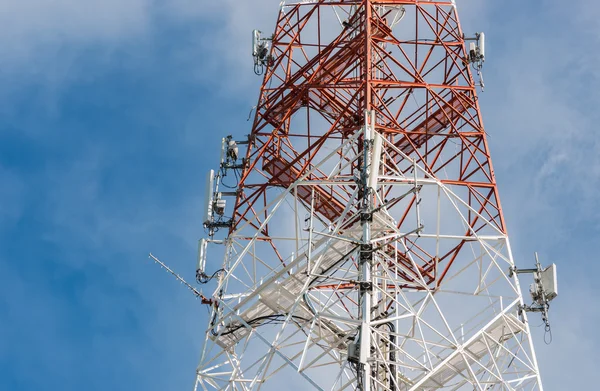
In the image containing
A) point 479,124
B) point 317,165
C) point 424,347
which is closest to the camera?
point 424,347

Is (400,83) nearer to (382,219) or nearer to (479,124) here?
(479,124)

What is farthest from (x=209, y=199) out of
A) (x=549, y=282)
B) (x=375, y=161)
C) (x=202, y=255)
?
(x=549, y=282)

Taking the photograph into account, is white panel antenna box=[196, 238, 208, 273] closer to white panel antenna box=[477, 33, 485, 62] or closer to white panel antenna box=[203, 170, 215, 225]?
white panel antenna box=[203, 170, 215, 225]

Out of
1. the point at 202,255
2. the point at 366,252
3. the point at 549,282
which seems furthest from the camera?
the point at 202,255

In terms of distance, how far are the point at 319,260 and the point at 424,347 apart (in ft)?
17.2

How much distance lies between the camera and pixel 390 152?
2184 inches

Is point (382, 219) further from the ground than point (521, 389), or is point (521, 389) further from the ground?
point (382, 219)

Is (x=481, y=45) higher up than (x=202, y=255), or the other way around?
(x=481, y=45)

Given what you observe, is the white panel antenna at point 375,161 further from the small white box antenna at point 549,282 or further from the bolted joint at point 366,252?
the small white box antenna at point 549,282

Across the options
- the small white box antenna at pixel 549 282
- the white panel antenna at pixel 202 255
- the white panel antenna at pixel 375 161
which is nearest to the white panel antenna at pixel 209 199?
the white panel antenna at pixel 202 255

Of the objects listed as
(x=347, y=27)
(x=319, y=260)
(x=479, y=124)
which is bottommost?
(x=319, y=260)

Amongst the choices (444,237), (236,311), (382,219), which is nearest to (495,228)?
(444,237)

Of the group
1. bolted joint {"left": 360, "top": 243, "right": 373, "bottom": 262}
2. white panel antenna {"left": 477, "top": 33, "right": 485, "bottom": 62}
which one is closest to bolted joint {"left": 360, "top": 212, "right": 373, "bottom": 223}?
bolted joint {"left": 360, "top": 243, "right": 373, "bottom": 262}

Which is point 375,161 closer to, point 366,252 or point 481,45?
point 366,252
